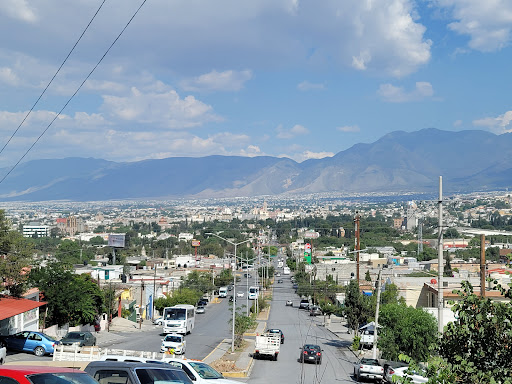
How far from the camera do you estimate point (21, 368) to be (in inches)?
365

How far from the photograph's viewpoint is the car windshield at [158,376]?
518 inches

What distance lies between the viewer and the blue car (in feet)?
108

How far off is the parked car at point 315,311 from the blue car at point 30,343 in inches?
1880

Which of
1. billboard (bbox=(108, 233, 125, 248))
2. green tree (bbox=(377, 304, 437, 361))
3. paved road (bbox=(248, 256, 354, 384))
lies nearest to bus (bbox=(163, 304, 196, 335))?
paved road (bbox=(248, 256, 354, 384))

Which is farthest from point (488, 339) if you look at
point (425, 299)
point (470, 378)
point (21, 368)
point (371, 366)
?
point (425, 299)

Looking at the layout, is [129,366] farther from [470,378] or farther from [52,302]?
[52,302]

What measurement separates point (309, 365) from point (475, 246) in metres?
118

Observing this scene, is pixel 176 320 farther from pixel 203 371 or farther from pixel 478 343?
pixel 478 343

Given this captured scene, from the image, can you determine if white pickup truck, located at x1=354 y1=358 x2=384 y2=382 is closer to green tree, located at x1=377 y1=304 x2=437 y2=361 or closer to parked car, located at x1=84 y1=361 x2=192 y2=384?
green tree, located at x1=377 y1=304 x2=437 y2=361

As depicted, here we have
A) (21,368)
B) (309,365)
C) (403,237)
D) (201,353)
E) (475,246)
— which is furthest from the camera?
(403,237)

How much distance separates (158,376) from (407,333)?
24.8 meters

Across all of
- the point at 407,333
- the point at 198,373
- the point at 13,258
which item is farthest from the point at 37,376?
the point at 13,258

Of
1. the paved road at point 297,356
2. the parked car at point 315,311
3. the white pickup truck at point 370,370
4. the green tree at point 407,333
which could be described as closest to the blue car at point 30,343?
the paved road at point 297,356

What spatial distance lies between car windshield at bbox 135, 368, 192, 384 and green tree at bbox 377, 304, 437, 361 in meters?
22.9
